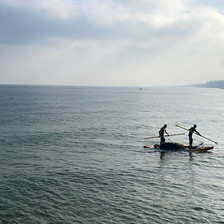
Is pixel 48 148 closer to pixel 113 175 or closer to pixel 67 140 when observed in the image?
pixel 67 140

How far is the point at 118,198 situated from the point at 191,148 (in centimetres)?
1686

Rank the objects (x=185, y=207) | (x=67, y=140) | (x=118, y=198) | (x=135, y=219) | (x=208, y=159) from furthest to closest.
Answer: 1. (x=67, y=140)
2. (x=208, y=159)
3. (x=118, y=198)
4. (x=185, y=207)
5. (x=135, y=219)

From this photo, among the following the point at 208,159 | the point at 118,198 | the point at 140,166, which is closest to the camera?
the point at 118,198

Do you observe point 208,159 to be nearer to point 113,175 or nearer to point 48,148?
point 113,175

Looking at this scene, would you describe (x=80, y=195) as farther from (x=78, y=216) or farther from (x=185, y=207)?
(x=185, y=207)

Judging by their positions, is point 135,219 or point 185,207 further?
point 185,207

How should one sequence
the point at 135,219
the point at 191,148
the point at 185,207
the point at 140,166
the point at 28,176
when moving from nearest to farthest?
the point at 135,219 → the point at 185,207 → the point at 28,176 → the point at 140,166 → the point at 191,148

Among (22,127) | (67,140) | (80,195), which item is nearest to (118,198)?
(80,195)

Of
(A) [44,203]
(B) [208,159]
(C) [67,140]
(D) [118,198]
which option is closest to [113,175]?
(D) [118,198]

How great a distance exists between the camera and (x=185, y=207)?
17.6 metres

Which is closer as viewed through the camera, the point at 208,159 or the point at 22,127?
the point at 208,159

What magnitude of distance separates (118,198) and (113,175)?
4.88m

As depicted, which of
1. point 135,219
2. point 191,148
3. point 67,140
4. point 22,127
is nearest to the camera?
point 135,219

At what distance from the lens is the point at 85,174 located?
24078 mm
